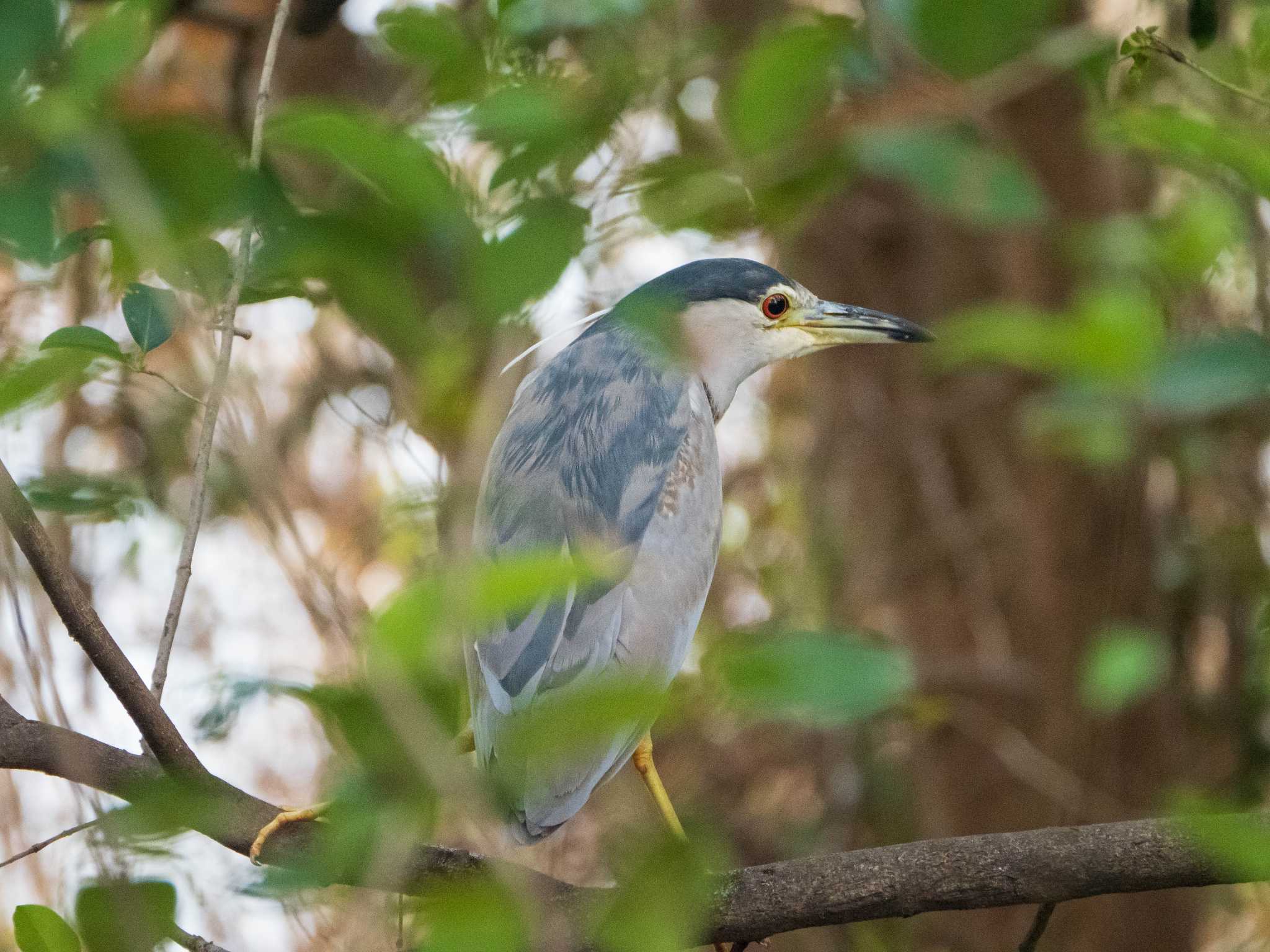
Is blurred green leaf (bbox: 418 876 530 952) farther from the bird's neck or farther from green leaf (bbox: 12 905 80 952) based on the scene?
the bird's neck

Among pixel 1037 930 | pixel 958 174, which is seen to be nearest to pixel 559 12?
pixel 958 174

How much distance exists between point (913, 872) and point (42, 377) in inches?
45.0

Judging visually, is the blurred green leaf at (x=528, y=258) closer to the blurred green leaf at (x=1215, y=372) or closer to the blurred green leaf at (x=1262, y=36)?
the blurred green leaf at (x=1215, y=372)

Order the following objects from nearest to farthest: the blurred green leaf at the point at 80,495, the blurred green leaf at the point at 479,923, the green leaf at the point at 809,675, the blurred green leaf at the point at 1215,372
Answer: the blurred green leaf at the point at 479,923 < the green leaf at the point at 809,675 < the blurred green leaf at the point at 1215,372 < the blurred green leaf at the point at 80,495

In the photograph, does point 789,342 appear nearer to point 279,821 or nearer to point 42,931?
point 279,821

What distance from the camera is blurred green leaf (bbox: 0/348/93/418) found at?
79cm

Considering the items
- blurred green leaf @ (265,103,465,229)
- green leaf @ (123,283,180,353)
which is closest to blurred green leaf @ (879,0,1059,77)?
blurred green leaf @ (265,103,465,229)

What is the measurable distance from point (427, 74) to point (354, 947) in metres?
0.91

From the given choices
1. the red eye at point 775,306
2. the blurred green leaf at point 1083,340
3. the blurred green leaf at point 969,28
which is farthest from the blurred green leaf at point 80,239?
the red eye at point 775,306

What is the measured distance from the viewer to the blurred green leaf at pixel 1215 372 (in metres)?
1.23

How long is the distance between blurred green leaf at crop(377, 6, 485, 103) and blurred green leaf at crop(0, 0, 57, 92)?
300 millimetres

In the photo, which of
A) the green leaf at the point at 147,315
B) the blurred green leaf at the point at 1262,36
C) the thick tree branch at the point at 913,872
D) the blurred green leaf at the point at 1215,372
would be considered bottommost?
the thick tree branch at the point at 913,872

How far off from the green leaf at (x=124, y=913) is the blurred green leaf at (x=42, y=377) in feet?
1.22

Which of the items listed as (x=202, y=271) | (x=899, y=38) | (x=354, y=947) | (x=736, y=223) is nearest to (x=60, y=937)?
(x=354, y=947)
